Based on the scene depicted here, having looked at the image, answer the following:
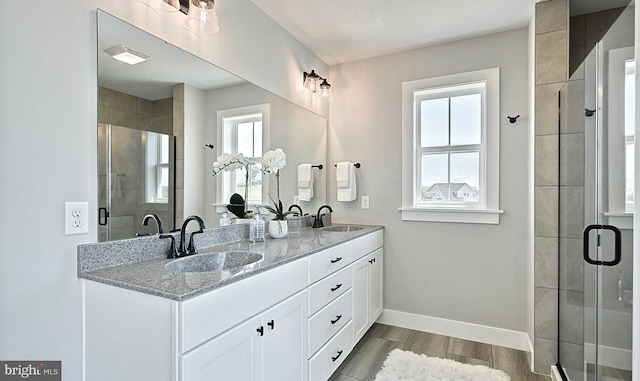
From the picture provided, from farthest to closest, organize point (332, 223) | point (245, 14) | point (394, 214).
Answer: point (332, 223), point (394, 214), point (245, 14)

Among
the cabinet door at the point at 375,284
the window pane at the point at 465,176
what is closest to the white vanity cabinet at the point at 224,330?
the cabinet door at the point at 375,284

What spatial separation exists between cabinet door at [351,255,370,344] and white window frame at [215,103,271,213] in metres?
0.87

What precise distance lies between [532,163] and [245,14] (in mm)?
2240

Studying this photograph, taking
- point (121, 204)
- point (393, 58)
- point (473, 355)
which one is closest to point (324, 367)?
point (473, 355)

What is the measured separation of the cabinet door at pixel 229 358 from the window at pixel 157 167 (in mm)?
807

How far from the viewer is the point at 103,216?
1402mm

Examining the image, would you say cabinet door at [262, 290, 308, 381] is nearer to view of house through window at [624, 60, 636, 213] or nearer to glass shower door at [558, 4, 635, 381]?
glass shower door at [558, 4, 635, 381]

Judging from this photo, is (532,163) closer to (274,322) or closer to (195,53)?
(274,322)

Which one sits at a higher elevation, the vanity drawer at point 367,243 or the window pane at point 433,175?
the window pane at point 433,175

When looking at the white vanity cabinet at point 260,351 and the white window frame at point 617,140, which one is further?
the white window frame at point 617,140

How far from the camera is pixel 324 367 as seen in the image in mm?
1968

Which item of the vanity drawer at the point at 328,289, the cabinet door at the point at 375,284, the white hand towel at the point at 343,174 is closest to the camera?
the vanity drawer at the point at 328,289

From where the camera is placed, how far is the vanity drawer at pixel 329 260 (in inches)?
73.4

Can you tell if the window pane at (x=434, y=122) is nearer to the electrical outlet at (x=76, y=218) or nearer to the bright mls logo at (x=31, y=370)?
the electrical outlet at (x=76, y=218)
